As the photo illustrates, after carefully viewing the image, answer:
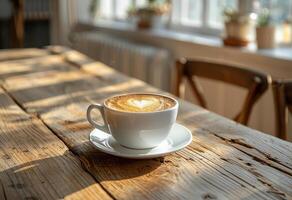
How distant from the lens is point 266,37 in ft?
6.87

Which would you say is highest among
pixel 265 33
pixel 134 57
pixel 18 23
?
pixel 265 33

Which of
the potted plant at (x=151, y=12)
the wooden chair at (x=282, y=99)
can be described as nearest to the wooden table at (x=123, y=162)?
the wooden chair at (x=282, y=99)

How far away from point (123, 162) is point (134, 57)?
2.03 metres

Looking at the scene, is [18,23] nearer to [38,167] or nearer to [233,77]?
[233,77]

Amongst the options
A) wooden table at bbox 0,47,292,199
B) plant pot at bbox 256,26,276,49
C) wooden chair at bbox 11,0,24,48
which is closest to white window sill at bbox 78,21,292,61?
plant pot at bbox 256,26,276,49

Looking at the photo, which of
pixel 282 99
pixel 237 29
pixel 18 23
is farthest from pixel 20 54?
pixel 18 23

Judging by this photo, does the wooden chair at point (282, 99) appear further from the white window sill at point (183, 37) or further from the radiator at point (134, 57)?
the radiator at point (134, 57)

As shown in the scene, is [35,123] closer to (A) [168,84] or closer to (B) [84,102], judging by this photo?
(B) [84,102]

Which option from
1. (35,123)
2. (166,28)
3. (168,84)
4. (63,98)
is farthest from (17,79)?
(166,28)

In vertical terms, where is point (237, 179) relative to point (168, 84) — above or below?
above

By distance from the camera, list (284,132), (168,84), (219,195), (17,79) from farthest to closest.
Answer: (168,84) → (17,79) → (284,132) → (219,195)

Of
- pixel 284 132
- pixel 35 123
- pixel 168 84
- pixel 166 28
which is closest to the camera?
pixel 35 123

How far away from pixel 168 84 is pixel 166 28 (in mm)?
499

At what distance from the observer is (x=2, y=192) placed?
68 cm
